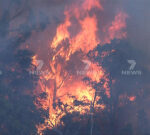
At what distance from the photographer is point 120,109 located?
6199 mm

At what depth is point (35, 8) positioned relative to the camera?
6.20m

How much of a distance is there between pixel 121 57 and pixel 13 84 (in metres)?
3.18

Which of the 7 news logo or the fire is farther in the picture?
the 7 news logo

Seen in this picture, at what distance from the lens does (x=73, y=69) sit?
6.20m

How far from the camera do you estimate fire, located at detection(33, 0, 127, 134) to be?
6.16 m

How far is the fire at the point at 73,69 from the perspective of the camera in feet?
20.2

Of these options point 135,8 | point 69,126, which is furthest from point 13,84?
point 135,8

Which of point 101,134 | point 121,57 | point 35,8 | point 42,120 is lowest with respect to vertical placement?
point 101,134

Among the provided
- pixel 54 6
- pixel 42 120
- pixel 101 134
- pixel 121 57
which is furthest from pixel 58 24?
pixel 101 134

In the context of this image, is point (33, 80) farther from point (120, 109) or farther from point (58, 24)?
point (120, 109)

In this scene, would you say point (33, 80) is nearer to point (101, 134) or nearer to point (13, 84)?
point (13, 84)

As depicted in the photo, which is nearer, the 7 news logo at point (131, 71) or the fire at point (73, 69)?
the fire at point (73, 69)

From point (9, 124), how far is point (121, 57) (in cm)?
369

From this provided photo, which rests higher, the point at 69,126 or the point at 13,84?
the point at 13,84
